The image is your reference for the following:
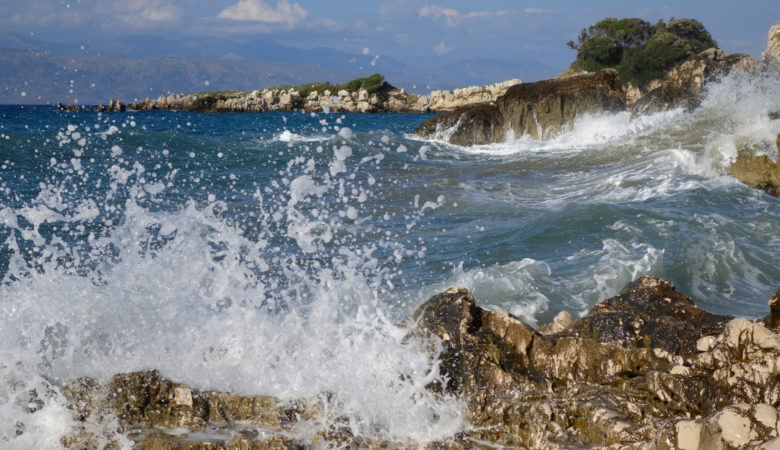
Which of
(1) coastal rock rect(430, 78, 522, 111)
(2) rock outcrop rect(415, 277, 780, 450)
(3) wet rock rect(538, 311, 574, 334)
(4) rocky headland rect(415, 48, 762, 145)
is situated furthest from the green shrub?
(2) rock outcrop rect(415, 277, 780, 450)

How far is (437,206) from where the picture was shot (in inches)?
401

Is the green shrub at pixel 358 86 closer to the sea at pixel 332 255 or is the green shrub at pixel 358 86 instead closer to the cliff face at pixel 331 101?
the cliff face at pixel 331 101

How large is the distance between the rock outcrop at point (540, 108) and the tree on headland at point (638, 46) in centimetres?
2381

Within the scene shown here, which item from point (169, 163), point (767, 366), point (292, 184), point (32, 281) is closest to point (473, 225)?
point (292, 184)

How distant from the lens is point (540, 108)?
21.7 meters

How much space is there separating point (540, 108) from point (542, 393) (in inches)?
762

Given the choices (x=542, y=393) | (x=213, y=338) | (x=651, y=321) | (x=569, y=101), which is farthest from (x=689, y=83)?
(x=213, y=338)

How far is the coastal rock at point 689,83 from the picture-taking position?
→ 19672 mm

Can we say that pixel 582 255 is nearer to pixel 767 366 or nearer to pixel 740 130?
pixel 767 366

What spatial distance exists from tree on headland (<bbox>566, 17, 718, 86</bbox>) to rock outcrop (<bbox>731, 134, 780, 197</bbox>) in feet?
117

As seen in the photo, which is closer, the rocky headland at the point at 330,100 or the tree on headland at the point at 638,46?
the tree on headland at the point at 638,46

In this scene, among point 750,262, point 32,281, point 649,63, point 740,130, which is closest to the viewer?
point 32,281

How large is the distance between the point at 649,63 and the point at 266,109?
31.6m

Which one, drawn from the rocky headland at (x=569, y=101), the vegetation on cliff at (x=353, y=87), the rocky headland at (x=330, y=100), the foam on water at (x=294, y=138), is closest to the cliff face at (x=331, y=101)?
the rocky headland at (x=330, y=100)
